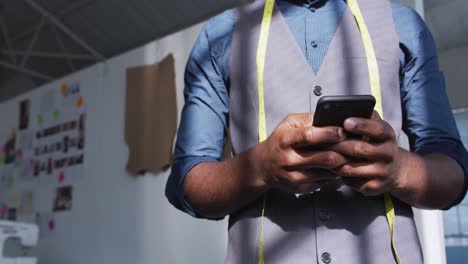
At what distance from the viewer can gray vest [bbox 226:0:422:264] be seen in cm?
54

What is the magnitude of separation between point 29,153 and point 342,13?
2.98m

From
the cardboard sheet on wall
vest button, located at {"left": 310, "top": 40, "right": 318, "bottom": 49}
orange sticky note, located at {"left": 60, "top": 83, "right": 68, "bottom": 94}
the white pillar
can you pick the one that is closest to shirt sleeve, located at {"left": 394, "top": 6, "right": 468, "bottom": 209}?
vest button, located at {"left": 310, "top": 40, "right": 318, "bottom": 49}

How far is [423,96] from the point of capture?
0.60 m

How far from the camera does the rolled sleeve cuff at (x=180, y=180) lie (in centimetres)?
58

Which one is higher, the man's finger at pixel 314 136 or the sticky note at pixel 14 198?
the sticky note at pixel 14 198

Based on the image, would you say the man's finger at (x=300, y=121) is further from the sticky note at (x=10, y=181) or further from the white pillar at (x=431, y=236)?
the sticky note at (x=10, y=181)

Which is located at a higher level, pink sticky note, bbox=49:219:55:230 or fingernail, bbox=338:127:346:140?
fingernail, bbox=338:127:346:140

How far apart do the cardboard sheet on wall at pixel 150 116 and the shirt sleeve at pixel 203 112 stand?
1.66 m

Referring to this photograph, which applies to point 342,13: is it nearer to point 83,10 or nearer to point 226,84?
point 226,84

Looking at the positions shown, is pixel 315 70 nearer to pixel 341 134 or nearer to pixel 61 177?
pixel 341 134

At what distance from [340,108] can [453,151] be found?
0.22 m

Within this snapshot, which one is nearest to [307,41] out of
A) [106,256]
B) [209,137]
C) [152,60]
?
[209,137]

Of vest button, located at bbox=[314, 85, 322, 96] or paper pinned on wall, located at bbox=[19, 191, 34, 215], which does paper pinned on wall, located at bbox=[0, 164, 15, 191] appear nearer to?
paper pinned on wall, located at bbox=[19, 191, 34, 215]

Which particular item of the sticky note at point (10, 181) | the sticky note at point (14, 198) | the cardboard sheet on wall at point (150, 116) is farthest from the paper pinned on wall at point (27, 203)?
the cardboard sheet on wall at point (150, 116)
